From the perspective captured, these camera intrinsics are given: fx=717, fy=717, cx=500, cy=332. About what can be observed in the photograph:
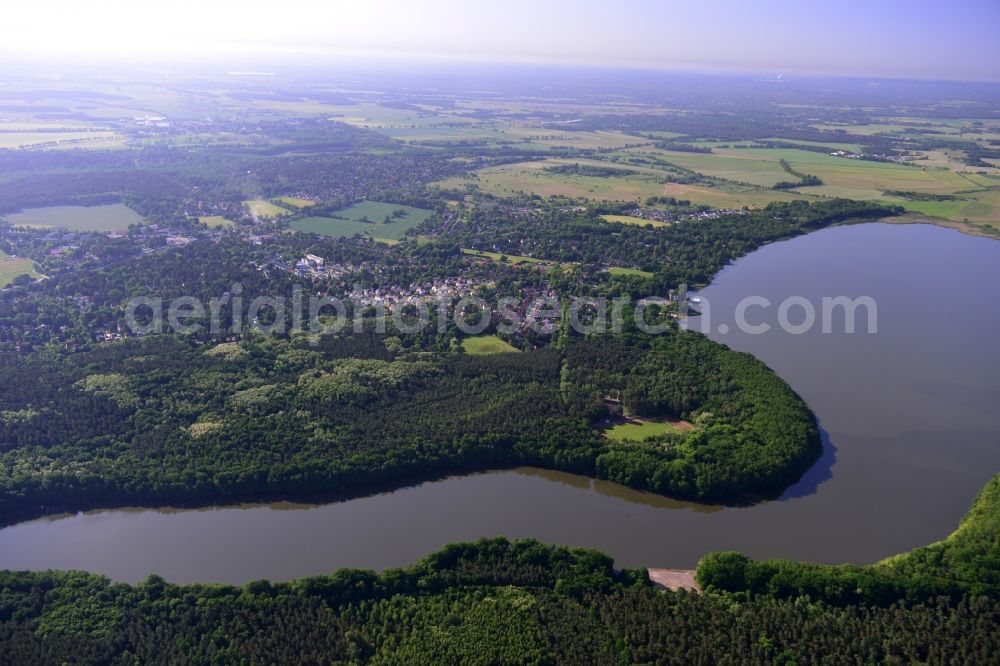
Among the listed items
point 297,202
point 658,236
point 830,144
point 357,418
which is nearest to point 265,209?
point 297,202

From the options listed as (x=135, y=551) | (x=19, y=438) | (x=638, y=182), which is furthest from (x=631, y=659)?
(x=638, y=182)

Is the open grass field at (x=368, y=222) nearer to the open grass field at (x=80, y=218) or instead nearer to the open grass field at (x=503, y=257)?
the open grass field at (x=503, y=257)

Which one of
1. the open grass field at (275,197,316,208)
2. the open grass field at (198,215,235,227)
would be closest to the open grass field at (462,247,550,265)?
the open grass field at (275,197,316,208)

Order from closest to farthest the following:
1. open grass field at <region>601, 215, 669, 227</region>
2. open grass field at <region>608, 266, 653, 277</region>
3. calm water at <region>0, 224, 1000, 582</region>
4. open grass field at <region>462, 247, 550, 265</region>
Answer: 1. calm water at <region>0, 224, 1000, 582</region>
2. open grass field at <region>608, 266, 653, 277</region>
3. open grass field at <region>462, 247, 550, 265</region>
4. open grass field at <region>601, 215, 669, 227</region>

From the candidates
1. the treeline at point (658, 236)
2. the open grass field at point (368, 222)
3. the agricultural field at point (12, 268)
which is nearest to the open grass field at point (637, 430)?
the treeline at point (658, 236)

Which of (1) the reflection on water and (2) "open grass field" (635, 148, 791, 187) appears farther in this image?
(2) "open grass field" (635, 148, 791, 187)

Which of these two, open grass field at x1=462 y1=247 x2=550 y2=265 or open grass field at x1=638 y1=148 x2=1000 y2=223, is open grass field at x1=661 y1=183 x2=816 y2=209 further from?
open grass field at x1=462 y1=247 x2=550 y2=265
